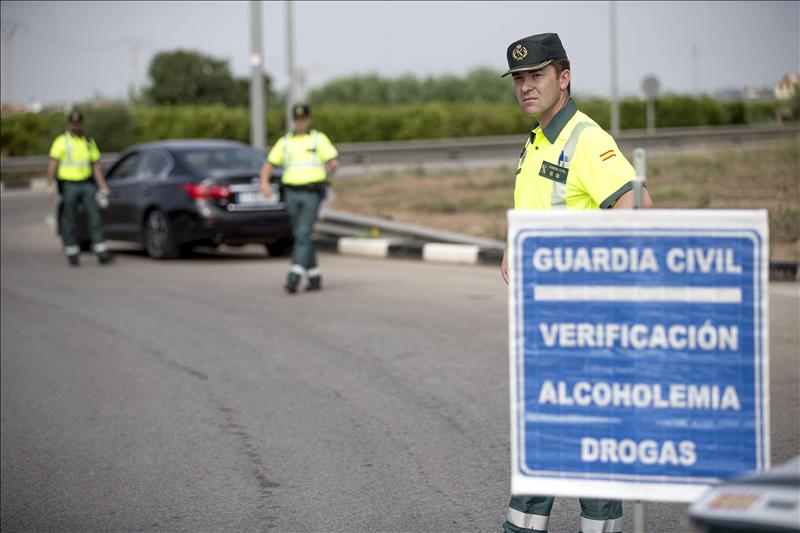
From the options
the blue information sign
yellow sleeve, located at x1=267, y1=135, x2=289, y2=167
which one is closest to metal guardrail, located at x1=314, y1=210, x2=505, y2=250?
yellow sleeve, located at x1=267, y1=135, x2=289, y2=167

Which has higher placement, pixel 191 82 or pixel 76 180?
pixel 191 82

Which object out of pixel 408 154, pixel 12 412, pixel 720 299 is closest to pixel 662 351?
pixel 720 299

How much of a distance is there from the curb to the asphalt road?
1541mm

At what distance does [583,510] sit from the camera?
4.04 meters

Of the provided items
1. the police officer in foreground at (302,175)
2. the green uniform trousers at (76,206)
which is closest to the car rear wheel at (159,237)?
the green uniform trousers at (76,206)

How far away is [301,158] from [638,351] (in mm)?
9925

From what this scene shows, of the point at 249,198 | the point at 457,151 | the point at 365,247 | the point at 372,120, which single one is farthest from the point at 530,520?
the point at 372,120

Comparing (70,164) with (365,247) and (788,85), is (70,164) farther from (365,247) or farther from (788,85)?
(788,85)

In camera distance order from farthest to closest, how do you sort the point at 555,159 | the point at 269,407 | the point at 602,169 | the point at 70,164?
the point at 70,164, the point at 269,407, the point at 555,159, the point at 602,169

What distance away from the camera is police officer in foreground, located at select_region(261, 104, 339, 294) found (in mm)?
12883

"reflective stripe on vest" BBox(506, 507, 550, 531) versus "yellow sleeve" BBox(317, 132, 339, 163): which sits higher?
"yellow sleeve" BBox(317, 132, 339, 163)

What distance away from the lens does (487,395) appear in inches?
315

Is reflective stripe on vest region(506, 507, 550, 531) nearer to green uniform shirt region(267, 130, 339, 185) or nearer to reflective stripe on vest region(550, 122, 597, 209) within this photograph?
reflective stripe on vest region(550, 122, 597, 209)

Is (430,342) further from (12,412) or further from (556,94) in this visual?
(556,94)
